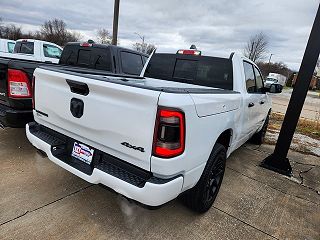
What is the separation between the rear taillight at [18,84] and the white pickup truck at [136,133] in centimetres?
69

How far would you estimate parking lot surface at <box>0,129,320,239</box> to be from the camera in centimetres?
252

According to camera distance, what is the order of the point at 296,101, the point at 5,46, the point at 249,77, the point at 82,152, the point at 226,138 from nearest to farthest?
the point at 82,152 → the point at 226,138 → the point at 249,77 → the point at 296,101 → the point at 5,46

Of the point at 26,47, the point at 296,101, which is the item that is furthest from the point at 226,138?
the point at 26,47

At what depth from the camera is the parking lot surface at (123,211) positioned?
2.52m

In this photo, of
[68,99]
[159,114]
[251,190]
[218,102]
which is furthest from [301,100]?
[68,99]

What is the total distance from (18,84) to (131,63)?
2.59 m

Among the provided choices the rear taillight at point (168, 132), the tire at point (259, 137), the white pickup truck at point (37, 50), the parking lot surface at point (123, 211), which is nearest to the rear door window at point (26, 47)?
the white pickup truck at point (37, 50)

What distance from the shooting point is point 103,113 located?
7.23ft

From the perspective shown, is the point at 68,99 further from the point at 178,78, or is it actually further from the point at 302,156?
the point at 302,156

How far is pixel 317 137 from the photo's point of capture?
312 inches

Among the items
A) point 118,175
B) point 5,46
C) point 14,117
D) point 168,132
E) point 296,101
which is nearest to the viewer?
point 168,132

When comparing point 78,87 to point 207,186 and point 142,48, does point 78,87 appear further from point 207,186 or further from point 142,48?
point 142,48

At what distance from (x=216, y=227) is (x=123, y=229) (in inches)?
39.6

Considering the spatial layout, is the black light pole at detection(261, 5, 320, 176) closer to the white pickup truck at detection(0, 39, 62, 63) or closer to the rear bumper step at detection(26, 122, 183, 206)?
the rear bumper step at detection(26, 122, 183, 206)
